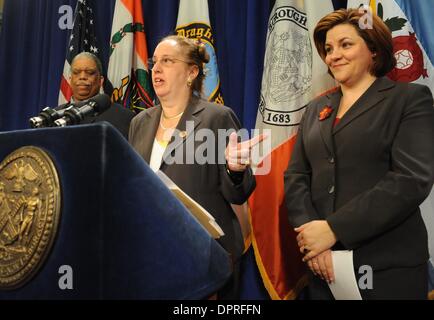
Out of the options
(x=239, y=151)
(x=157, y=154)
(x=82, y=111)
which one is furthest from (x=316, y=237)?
(x=82, y=111)

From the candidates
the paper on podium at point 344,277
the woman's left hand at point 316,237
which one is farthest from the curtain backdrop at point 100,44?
the paper on podium at point 344,277

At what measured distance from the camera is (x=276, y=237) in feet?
7.76

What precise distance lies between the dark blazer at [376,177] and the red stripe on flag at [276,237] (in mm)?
595

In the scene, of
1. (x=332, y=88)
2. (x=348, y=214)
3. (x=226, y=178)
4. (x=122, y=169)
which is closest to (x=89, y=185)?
(x=122, y=169)

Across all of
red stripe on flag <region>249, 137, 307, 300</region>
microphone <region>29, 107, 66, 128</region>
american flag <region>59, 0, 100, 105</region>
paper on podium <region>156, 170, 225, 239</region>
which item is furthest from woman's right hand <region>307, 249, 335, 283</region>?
american flag <region>59, 0, 100, 105</region>

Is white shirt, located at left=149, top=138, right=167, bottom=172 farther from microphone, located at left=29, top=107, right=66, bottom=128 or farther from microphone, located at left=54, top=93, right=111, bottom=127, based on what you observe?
microphone, located at left=29, top=107, right=66, bottom=128

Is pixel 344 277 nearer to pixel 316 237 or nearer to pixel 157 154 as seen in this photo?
pixel 316 237

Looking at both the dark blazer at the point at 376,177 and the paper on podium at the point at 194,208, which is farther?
the dark blazer at the point at 376,177

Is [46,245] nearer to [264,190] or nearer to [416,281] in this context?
[416,281]

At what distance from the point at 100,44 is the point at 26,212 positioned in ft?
8.93

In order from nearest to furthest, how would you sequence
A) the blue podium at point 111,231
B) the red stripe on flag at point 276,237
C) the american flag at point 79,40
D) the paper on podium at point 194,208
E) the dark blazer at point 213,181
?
the blue podium at point 111,231
the paper on podium at point 194,208
the dark blazer at point 213,181
the red stripe on flag at point 276,237
the american flag at point 79,40

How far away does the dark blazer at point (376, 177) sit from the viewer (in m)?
1.49

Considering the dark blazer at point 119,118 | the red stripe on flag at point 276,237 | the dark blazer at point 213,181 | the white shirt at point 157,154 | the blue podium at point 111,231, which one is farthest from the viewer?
the dark blazer at point 119,118

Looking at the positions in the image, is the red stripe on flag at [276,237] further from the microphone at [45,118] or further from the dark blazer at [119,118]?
the microphone at [45,118]
